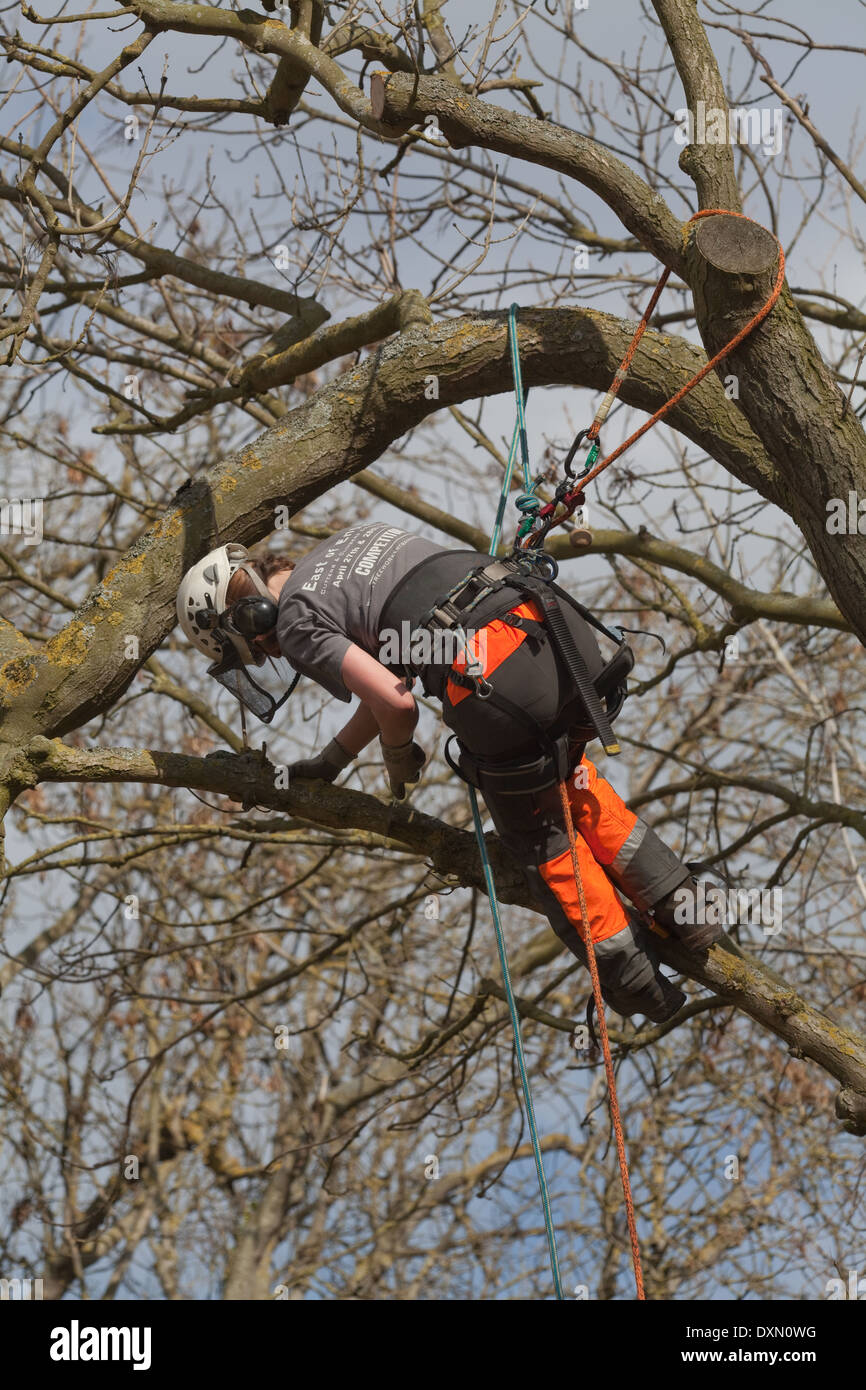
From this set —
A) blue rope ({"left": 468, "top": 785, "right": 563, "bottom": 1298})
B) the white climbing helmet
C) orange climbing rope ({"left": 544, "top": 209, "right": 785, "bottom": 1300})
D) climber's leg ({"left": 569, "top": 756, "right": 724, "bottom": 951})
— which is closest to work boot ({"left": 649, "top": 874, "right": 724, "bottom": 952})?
climber's leg ({"left": 569, "top": 756, "right": 724, "bottom": 951})

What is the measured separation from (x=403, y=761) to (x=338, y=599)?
1.59 feet

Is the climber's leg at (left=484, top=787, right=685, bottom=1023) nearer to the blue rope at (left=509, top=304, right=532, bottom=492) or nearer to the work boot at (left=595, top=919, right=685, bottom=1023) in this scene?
the work boot at (left=595, top=919, right=685, bottom=1023)

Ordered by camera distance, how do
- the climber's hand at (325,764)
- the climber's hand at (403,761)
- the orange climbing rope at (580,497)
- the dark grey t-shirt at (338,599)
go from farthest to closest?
the climber's hand at (325,764) < the climber's hand at (403,761) < the dark grey t-shirt at (338,599) < the orange climbing rope at (580,497)

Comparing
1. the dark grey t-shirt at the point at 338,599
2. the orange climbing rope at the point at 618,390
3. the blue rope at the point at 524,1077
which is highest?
the orange climbing rope at the point at 618,390

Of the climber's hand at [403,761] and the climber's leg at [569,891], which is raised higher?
the climber's hand at [403,761]

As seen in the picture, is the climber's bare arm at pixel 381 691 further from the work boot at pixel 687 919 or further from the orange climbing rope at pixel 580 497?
the work boot at pixel 687 919

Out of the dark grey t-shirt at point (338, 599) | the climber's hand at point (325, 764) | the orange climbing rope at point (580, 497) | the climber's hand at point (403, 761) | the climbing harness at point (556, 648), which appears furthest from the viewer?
the climber's hand at point (325, 764)

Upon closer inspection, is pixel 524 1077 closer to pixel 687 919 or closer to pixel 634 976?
pixel 634 976

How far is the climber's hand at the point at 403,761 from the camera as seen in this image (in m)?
3.85

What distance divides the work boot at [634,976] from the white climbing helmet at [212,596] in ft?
3.86

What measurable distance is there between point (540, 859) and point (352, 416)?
136 cm

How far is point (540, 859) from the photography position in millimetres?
3654

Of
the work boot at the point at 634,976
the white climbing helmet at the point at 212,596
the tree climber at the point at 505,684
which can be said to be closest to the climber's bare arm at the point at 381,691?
the tree climber at the point at 505,684
